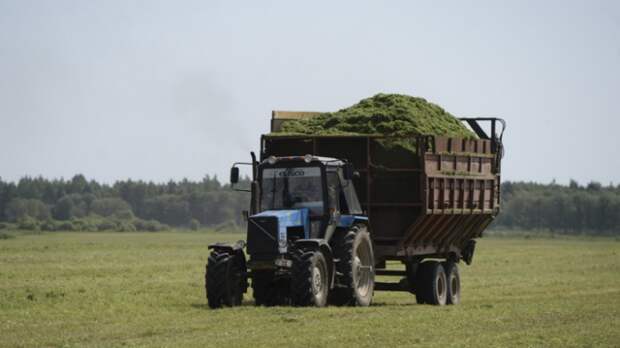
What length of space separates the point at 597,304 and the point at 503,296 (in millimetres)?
5000

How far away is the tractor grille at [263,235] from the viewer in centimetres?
2109

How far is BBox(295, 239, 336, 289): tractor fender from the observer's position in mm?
20984

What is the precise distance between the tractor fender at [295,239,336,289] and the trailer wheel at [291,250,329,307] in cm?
15

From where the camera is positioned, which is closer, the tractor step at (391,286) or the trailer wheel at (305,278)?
the trailer wheel at (305,278)

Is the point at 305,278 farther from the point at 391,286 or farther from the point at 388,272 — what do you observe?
the point at 388,272

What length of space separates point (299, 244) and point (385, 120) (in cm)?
432

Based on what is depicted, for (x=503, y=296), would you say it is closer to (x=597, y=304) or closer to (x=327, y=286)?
(x=597, y=304)

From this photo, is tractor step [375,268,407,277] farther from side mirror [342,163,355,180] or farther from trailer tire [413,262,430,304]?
side mirror [342,163,355,180]

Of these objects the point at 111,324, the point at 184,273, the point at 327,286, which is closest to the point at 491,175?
the point at 327,286

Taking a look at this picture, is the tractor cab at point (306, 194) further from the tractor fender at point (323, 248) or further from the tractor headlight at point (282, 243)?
the tractor fender at point (323, 248)

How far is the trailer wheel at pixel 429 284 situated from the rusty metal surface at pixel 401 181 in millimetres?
478

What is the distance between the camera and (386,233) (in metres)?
23.8

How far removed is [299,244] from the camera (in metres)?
21.1

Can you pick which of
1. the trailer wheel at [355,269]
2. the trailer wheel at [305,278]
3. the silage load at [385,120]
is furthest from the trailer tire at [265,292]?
the silage load at [385,120]
